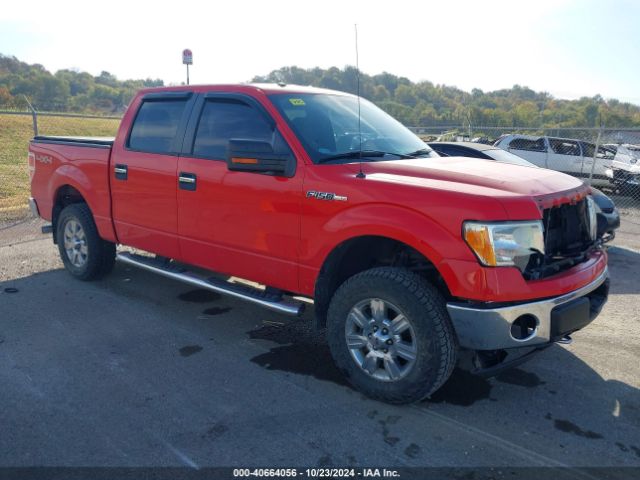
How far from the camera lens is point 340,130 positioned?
14.5 ft

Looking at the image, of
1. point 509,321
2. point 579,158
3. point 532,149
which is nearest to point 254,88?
point 509,321

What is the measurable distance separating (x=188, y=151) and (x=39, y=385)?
2.13 metres

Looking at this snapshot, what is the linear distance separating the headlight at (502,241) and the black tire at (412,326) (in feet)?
1.38

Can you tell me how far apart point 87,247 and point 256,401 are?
3260mm

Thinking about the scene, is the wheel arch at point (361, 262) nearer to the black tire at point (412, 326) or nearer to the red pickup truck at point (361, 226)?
the red pickup truck at point (361, 226)

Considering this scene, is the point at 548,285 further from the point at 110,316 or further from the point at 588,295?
the point at 110,316

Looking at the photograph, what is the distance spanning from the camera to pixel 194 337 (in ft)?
15.4

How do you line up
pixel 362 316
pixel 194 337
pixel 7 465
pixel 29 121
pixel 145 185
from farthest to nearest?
pixel 29 121 → pixel 145 185 → pixel 194 337 → pixel 362 316 → pixel 7 465

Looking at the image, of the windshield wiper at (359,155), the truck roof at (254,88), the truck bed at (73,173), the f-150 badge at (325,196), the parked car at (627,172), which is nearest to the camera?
the f-150 badge at (325,196)

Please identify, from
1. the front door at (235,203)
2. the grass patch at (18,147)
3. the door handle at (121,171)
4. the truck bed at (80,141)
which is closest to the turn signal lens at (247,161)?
the front door at (235,203)

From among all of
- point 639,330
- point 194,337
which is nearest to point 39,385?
point 194,337

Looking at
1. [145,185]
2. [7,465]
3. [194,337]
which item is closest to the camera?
[7,465]

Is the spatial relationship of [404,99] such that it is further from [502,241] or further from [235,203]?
[502,241]

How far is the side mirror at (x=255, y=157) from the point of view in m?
3.88
